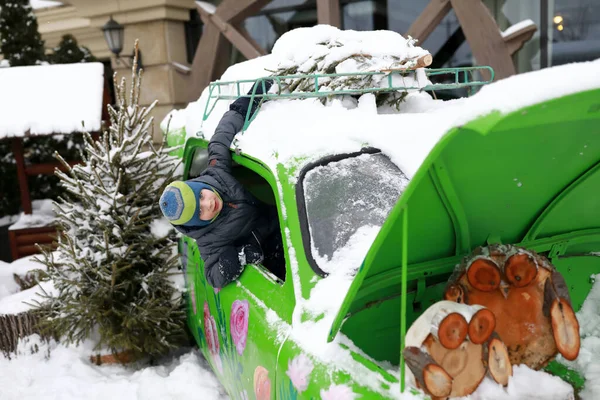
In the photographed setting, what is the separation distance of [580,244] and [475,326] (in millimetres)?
1047

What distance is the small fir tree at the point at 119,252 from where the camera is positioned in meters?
3.83

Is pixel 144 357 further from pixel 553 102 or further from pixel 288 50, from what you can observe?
pixel 553 102

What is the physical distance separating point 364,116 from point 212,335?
5.08 feet

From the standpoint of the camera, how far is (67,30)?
1333cm

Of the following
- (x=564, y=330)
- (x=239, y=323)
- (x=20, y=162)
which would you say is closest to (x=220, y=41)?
(x=20, y=162)

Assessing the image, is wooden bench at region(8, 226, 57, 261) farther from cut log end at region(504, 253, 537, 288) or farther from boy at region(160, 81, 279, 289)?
cut log end at region(504, 253, 537, 288)

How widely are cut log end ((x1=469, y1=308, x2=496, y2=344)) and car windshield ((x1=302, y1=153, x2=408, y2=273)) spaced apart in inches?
20.4

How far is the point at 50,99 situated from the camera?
6.37 metres

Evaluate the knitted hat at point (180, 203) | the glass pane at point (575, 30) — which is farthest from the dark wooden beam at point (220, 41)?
the knitted hat at point (180, 203)

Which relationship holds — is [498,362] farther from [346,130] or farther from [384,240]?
[346,130]

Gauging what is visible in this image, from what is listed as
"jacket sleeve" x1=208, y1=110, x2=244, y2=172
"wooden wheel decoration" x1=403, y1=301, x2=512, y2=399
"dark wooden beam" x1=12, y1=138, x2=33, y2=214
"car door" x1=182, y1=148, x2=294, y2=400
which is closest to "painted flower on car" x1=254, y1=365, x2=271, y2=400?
"car door" x1=182, y1=148, x2=294, y2=400

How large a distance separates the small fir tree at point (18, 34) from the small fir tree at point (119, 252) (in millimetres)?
7290

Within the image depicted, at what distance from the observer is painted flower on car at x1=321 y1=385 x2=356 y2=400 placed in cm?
163

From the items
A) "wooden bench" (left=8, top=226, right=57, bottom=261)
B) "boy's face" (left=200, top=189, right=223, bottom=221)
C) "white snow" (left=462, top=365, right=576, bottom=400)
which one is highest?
"boy's face" (left=200, top=189, right=223, bottom=221)
